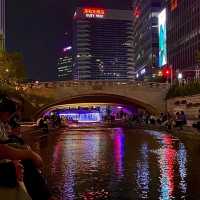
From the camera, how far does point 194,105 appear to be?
7694 cm

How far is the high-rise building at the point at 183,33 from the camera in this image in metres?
117

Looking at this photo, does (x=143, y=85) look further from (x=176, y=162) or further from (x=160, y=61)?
(x=176, y=162)

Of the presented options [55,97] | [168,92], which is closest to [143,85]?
[168,92]

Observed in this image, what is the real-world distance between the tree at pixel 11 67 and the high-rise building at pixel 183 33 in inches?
1440

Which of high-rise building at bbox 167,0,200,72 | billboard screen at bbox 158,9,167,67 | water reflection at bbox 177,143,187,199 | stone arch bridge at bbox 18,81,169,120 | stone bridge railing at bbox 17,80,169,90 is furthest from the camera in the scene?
billboard screen at bbox 158,9,167,67

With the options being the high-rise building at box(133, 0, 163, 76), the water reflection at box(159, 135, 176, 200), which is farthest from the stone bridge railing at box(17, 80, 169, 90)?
the high-rise building at box(133, 0, 163, 76)

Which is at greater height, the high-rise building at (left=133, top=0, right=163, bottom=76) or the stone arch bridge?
the high-rise building at (left=133, top=0, right=163, bottom=76)

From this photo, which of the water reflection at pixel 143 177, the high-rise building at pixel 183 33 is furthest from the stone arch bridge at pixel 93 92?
the water reflection at pixel 143 177

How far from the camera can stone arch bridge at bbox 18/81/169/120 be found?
308ft

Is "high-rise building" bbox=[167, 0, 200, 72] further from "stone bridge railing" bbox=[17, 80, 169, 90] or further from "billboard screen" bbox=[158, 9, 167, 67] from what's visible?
"stone bridge railing" bbox=[17, 80, 169, 90]

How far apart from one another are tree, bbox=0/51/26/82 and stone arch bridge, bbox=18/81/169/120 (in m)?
5.36

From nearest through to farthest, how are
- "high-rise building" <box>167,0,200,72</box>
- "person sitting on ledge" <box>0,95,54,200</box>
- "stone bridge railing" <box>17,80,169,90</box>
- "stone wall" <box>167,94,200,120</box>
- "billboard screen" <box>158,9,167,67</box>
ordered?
"person sitting on ledge" <box>0,95,54,200</box> → "stone wall" <box>167,94,200,120</box> → "stone bridge railing" <box>17,80,169,90</box> → "high-rise building" <box>167,0,200,72</box> → "billboard screen" <box>158,9,167,67</box>

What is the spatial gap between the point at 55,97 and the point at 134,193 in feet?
274

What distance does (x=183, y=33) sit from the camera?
128 metres
